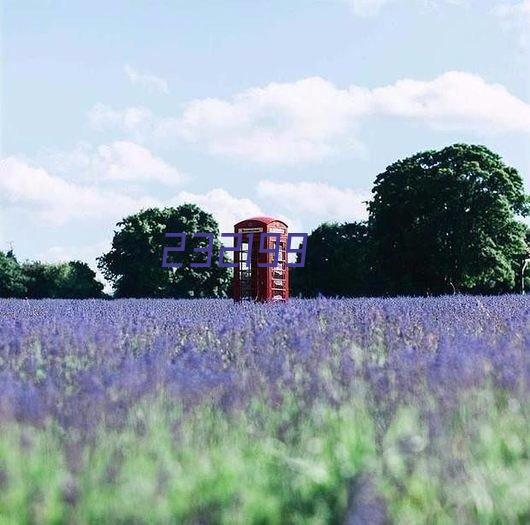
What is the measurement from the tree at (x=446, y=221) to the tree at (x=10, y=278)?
35.9 meters

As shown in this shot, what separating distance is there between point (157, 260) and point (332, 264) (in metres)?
11.5

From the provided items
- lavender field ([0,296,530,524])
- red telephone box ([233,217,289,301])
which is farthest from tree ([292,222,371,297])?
lavender field ([0,296,530,524])

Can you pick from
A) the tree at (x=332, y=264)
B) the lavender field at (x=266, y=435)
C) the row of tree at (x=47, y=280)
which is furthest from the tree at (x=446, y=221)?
the lavender field at (x=266, y=435)

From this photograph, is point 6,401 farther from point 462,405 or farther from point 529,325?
point 529,325

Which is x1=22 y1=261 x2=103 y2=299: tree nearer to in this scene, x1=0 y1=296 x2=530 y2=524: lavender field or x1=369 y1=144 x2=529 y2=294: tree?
x1=369 y1=144 x2=529 y2=294: tree

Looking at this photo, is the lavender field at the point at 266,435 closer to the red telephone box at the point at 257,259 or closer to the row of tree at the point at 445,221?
the red telephone box at the point at 257,259

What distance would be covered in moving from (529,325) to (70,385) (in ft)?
14.7

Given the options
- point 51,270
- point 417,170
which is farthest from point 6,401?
point 51,270

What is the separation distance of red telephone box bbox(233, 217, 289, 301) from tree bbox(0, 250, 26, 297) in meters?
49.1

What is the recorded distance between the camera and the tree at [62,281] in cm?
5966

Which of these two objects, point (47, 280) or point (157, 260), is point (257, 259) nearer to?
point (157, 260)

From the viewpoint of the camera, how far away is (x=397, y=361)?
557 cm

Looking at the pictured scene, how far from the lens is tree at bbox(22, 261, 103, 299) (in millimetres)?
59656

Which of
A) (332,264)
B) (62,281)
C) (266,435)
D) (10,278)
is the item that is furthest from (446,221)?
(10,278)
